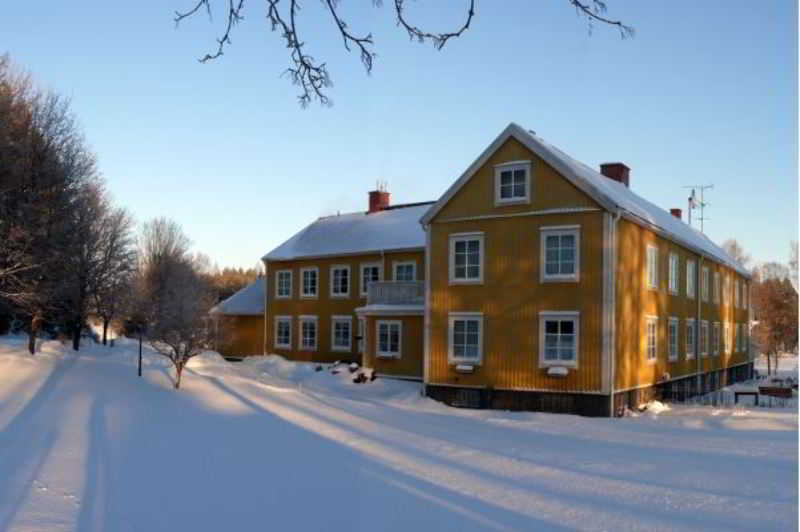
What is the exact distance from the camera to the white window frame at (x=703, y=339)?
103 ft

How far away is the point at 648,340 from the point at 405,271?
11.7m

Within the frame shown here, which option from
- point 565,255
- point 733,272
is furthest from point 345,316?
point 733,272

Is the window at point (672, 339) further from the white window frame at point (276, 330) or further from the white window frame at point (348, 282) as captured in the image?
the white window frame at point (276, 330)

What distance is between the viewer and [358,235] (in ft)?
121

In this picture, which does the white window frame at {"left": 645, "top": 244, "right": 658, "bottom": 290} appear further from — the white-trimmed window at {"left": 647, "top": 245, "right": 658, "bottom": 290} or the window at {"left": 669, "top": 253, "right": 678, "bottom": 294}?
the window at {"left": 669, "top": 253, "right": 678, "bottom": 294}

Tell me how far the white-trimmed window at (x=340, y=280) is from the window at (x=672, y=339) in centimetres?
1477

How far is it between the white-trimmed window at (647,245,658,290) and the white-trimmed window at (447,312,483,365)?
599 centimetres

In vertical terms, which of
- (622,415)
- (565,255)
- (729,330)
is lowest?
(622,415)

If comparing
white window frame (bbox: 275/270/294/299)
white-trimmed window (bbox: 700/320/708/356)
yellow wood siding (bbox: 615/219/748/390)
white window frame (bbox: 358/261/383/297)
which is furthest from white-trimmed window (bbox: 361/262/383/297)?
white-trimmed window (bbox: 700/320/708/356)

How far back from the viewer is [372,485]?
38.3 ft

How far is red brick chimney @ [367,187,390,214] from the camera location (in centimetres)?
3978

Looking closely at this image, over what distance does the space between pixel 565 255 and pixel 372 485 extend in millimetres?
13286

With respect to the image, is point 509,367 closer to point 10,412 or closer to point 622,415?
point 622,415

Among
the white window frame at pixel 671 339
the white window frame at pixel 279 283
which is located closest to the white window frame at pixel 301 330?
the white window frame at pixel 279 283
